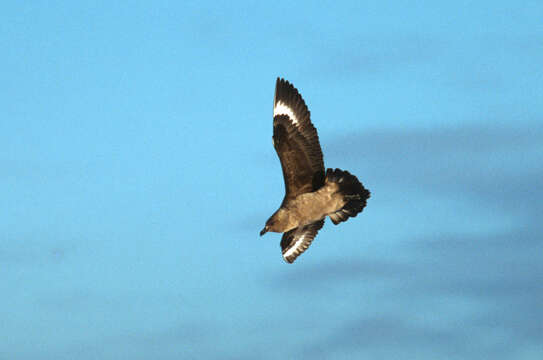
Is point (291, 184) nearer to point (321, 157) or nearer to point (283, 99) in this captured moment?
point (321, 157)

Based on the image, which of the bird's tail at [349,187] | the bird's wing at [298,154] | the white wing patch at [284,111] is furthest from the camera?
the white wing patch at [284,111]

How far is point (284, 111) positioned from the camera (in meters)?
15.0

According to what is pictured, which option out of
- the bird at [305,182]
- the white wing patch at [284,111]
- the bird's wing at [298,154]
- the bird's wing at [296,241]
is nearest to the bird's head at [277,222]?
the bird at [305,182]

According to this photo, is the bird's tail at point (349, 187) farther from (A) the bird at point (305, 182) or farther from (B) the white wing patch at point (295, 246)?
(B) the white wing patch at point (295, 246)

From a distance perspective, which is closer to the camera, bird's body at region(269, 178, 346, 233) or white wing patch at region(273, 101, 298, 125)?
bird's body at region(269, 178, 346, 233)

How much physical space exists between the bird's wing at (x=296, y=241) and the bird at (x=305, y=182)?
1.71 ft

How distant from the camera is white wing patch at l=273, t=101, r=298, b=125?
587 inches

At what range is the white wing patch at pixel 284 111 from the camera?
14.9m

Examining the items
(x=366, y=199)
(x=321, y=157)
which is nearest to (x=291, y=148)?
(x=321, y=157)

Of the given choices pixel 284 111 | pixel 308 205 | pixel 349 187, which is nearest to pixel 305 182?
pixel 308 205

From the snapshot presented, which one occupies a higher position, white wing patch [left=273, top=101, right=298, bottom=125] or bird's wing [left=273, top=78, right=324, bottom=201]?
white wing patch [left=273, top=101, right=298, bottom=125]

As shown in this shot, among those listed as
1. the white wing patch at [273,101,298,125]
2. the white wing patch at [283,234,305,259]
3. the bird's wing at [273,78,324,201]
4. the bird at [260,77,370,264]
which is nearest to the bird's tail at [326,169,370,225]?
the bird at [260,77,370,264]

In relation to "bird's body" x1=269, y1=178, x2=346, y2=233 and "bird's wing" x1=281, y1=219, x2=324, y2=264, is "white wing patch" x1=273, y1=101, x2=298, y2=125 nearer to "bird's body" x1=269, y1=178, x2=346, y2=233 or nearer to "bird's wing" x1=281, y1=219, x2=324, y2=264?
"bird's body" x1=269, y1=178, x2=346, y2=233

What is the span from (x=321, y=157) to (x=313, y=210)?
3.15ft
